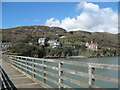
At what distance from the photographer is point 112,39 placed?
145 m

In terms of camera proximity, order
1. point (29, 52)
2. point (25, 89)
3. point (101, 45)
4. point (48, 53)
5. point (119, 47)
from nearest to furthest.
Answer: point (25, 89) → point (29, 52) → point (48, 53) → point (119, 47) → point (101, 45)

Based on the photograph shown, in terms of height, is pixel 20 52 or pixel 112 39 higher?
pixel 112 39

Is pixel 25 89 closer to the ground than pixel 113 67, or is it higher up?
closer to the ground

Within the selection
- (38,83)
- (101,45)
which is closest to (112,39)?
(101,45)

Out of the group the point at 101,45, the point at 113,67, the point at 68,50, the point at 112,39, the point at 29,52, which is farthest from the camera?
the point at 112,39

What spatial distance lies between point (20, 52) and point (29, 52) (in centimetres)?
641

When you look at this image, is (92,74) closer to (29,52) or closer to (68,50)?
(29,52)

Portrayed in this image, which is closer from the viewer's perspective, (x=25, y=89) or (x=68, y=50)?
(x=25, y=89)

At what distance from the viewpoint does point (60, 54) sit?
9394cm

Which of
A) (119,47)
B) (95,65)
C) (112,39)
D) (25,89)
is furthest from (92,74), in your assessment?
(112,39)

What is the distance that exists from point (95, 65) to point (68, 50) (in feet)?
315

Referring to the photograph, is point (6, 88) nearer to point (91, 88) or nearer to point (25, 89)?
point (25, 89)

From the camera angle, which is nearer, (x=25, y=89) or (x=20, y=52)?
(x=25, y=89)

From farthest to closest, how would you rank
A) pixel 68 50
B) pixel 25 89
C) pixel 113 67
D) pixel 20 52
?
1. pixel 68 50
2. pixel 20 52
3. pixel 25 89
4. pixel 113 67
